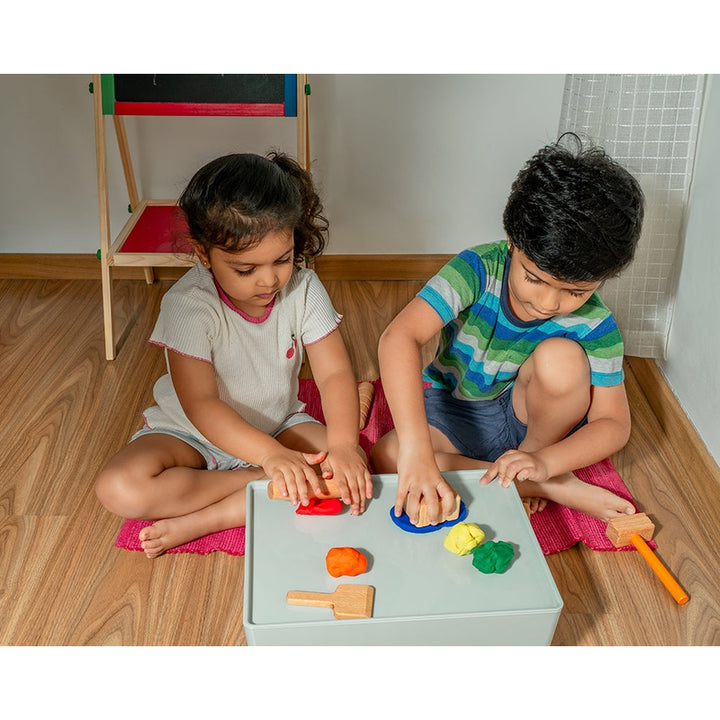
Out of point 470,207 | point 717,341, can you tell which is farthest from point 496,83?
point 717,341

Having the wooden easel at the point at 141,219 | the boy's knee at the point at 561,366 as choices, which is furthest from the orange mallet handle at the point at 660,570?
the wooden easel at the point at 141,219

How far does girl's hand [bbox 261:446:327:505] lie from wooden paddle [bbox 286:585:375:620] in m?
0.15

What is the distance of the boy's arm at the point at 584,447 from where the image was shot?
102cm

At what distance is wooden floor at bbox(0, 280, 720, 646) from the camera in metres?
1.01

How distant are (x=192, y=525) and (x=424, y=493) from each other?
359 mm

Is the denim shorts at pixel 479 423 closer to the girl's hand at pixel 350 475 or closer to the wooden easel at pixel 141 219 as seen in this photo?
the girl's hand at pixel 350 475

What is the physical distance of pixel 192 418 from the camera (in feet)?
3.68

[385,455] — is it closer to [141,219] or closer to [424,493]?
[424,493]

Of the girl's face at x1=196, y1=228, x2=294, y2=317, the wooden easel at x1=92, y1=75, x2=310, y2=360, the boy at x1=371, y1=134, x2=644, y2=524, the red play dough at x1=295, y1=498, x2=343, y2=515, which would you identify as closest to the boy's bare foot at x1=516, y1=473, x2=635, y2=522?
the boy at x1=371, y1=134, x2=644, y2=524

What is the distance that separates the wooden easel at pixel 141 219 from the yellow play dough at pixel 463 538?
2.53 feet

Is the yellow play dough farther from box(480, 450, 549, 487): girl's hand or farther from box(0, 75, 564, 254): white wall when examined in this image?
box(0, 75, 564, 254): white wall

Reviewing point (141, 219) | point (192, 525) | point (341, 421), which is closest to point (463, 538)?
point (341, 421)

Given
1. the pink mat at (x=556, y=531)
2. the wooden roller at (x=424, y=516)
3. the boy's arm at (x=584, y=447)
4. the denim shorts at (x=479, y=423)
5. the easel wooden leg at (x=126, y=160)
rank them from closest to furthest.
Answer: the wooden roller at (x=424, y=516)
the boy's arm at (x=584, y=447)
the pink mat at (x=556, y=531)
the denim shorts at (x=479, y=423)
the easel wooden leg at (x=126, y=160)

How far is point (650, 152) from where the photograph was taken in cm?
144
